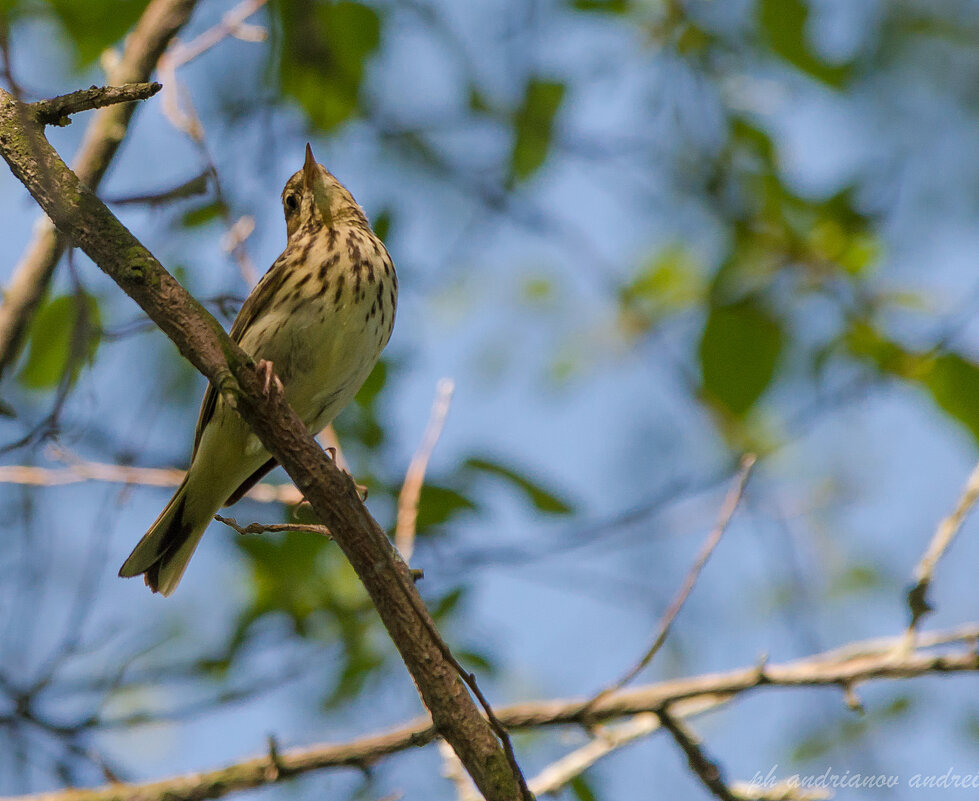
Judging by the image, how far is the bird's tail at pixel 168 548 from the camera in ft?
14.1

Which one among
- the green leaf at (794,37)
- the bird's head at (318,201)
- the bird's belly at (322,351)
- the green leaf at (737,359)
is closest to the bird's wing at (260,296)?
the bird's belly at (322,351)

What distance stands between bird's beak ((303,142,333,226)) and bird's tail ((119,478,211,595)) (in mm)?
1606

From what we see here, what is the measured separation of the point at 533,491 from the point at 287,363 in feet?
3.86

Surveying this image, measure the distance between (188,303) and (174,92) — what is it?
235 cm

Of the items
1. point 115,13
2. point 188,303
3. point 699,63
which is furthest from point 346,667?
point 699,63

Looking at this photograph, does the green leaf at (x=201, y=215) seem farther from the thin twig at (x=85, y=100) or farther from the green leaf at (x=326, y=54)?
the thin twig at (x=85, y=100)

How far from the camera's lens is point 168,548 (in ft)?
14.3

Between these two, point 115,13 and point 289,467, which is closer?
point 289,467

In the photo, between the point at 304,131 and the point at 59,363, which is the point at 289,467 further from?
the point at 304,131

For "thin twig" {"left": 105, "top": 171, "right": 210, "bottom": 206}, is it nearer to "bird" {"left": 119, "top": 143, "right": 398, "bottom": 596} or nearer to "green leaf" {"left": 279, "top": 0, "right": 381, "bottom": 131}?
"bird" {"left": 119, "top": 143, "right": 398, "bottom": 596}

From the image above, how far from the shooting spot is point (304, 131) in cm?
551

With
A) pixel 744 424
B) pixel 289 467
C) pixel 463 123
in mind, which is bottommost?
pixel 289 467

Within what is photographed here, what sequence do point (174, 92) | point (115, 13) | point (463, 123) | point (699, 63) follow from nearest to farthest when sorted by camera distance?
point (115, 13) < point (174, 92) < point (699, 63) < point (463, 123)

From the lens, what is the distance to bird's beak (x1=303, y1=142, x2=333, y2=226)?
16.9 feet
